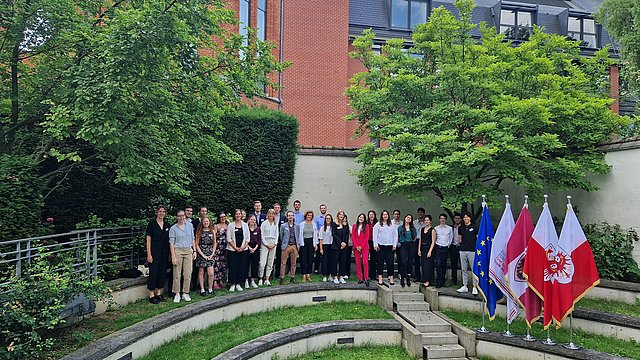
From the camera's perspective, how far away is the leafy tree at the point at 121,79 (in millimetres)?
6562

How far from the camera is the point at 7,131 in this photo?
→ 800 cm

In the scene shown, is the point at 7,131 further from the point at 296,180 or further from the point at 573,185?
the point at 573,185

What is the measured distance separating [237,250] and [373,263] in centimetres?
371

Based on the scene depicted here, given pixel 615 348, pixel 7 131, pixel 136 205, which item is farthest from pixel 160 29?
pixel 615 348

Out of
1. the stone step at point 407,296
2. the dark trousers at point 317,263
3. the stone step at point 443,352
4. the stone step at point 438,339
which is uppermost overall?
the dark trousers at point 317,263

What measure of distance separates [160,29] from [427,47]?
25.8 ft

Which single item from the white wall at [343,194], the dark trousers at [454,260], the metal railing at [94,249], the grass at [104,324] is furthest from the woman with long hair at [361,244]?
the metal railing at [94,249]

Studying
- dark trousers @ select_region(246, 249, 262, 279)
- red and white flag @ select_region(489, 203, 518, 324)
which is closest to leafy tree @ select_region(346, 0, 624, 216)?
red and white flag @ select_region(489, 203, 518, 324)

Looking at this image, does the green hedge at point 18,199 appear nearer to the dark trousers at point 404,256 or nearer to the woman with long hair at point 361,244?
the woman with long hair at point 361,244

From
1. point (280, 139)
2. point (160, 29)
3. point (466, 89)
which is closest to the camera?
point (160, 29)

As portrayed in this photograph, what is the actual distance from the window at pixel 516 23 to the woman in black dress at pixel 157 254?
24548mm

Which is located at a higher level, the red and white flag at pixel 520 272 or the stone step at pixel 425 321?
the red and white flag at pixel 520 272

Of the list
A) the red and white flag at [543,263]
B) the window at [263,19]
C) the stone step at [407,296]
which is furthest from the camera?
the window at [263,19]

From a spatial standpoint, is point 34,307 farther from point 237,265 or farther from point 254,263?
point 254,263
